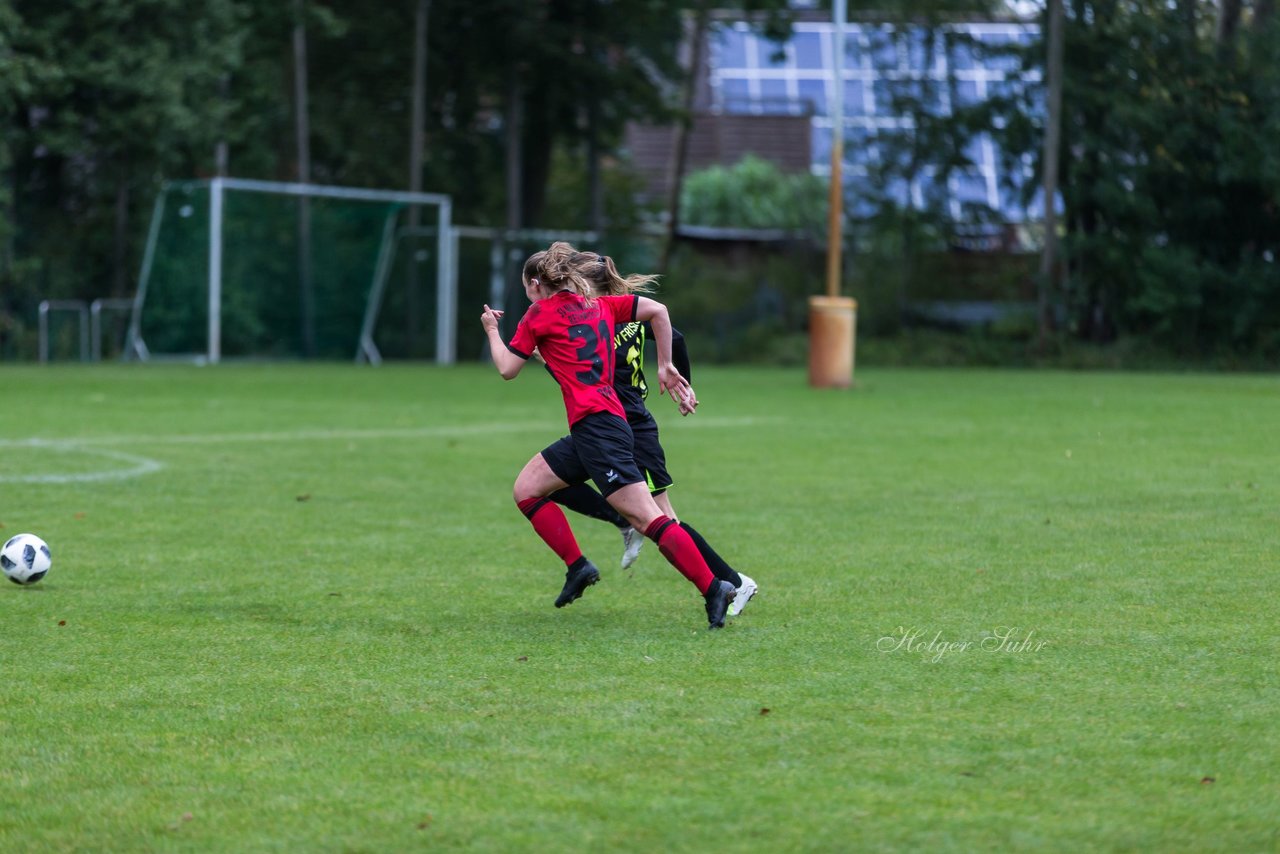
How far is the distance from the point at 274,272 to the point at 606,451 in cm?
2642

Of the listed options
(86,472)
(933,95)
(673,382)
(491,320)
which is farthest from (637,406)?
(933,95)

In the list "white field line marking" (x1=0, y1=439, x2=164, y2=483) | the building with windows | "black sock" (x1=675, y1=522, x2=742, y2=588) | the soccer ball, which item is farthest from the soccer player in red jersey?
the building with windows

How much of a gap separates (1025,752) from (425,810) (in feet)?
5.41

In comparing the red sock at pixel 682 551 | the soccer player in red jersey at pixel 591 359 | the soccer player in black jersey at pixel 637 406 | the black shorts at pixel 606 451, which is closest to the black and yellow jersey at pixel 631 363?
the soccer player in black jersey at pixel 637 406

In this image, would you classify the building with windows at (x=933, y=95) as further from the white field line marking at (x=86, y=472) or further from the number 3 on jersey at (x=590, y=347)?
the number 3 on jersey at (x=590, y=347)

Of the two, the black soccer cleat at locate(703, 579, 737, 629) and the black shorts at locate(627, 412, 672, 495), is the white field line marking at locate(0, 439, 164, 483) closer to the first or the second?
the black shorts at locate(627, 412, 672, 495)

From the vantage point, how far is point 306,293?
33.0 metres

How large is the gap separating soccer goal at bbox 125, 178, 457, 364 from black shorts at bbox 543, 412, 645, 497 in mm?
24735

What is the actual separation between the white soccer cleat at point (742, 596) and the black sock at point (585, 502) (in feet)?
2.24

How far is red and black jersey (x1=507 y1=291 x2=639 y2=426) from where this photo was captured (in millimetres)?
6992

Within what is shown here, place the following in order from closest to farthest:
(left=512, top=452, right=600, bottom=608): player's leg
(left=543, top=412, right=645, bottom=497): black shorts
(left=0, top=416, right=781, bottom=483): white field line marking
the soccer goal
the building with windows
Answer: (left=543, top=412, right=645, bottom=497): black shorts → (left=512, top=452, right=600, bottom=608): player's leg → (left=0, top=416, right=781, bottom=483): white field line marking → the soccer goal → the building with windows

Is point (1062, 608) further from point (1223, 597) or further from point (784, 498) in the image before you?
point (784, 498)

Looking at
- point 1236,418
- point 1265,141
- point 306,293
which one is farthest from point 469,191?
point 1236,418

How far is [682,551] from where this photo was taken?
6.79 m
